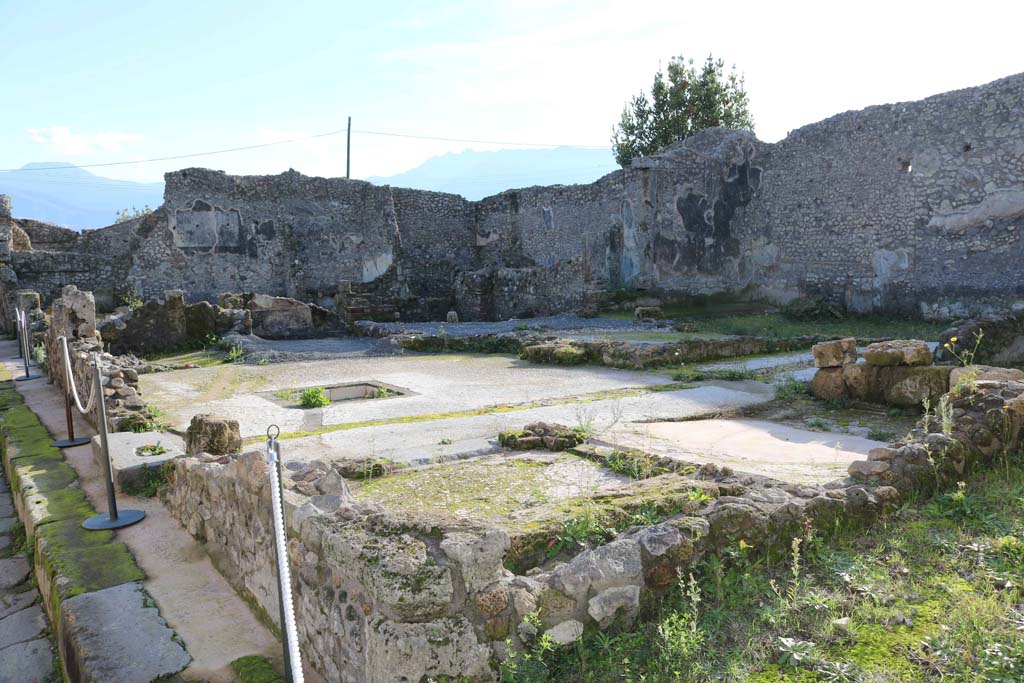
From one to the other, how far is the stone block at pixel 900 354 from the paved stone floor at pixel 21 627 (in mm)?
6082

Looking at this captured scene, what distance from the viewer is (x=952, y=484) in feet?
12.4

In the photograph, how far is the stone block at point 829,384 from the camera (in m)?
6.52

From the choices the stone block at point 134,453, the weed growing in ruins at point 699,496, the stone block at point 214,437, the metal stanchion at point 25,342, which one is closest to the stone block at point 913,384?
the weed growing in ruins at point 699,496

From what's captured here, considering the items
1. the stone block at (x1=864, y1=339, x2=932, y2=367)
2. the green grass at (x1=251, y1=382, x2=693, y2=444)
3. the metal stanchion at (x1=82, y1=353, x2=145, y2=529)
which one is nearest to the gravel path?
the green grass at (x1=251, y1=382, x2=693, y2=444)

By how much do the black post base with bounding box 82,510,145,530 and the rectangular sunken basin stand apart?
306cm

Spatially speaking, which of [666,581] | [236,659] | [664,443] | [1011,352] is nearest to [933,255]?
[1011,352]

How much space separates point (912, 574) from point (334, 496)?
7.28ft

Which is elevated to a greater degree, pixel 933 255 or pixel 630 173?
pixel 630 173

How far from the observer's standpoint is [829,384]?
660cm

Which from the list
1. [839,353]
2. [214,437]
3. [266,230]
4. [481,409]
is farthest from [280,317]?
[839,353]

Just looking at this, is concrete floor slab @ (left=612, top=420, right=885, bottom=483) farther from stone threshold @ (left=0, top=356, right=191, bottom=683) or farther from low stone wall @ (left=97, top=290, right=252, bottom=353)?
low stone wall @ (left=97, top=290, right=252, bottom=353)

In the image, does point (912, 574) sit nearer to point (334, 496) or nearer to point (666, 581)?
point (666, 581)

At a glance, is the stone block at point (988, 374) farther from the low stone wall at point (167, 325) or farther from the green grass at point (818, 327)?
the low stone wall at point (167, 325)

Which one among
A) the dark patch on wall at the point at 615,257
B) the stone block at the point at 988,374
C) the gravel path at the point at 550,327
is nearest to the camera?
the stone block at the point at 988,374
